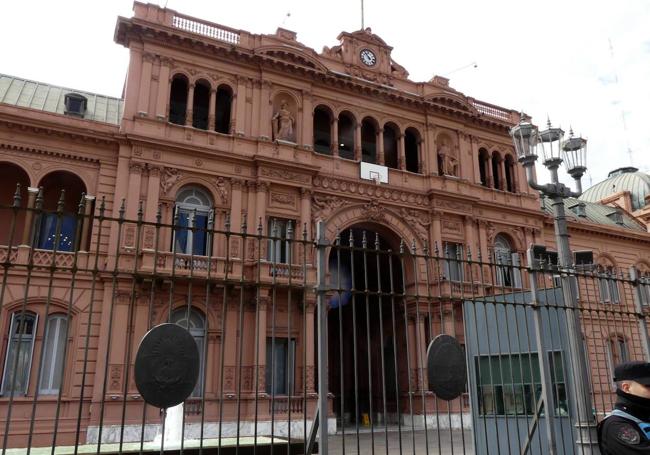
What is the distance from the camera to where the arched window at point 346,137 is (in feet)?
80.5

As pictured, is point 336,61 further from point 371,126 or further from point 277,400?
point 277,400

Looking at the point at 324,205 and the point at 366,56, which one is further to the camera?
the point at 366,56

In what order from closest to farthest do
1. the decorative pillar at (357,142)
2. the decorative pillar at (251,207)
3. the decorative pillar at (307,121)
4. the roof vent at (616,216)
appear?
1. the decorative pillar at (251,207)
2. the decorative pillar at (307,121)
3. the decorative pillar at (357,142)
4. the roof vent at (616,216)

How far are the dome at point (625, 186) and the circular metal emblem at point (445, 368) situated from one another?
39.7 metres

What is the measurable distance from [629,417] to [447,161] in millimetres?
22203

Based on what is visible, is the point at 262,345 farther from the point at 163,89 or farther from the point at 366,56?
the point at 366,56

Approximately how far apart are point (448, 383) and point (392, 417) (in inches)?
733

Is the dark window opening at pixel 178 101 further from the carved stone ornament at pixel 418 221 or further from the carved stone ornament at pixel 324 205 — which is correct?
the carved stone ornament at pixel 418 221

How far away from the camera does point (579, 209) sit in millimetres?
33594

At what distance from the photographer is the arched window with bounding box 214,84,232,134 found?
2199 cm

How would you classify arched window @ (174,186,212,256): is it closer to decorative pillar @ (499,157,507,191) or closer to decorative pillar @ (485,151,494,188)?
decorative pillar @ (485,151,494,188)

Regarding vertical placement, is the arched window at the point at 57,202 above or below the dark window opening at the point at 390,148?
below

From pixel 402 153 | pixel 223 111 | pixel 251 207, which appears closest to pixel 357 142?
pixel 402 153

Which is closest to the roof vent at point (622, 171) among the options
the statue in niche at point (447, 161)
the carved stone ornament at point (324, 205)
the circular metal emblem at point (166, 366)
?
the statue in niche at point (447, 161)
